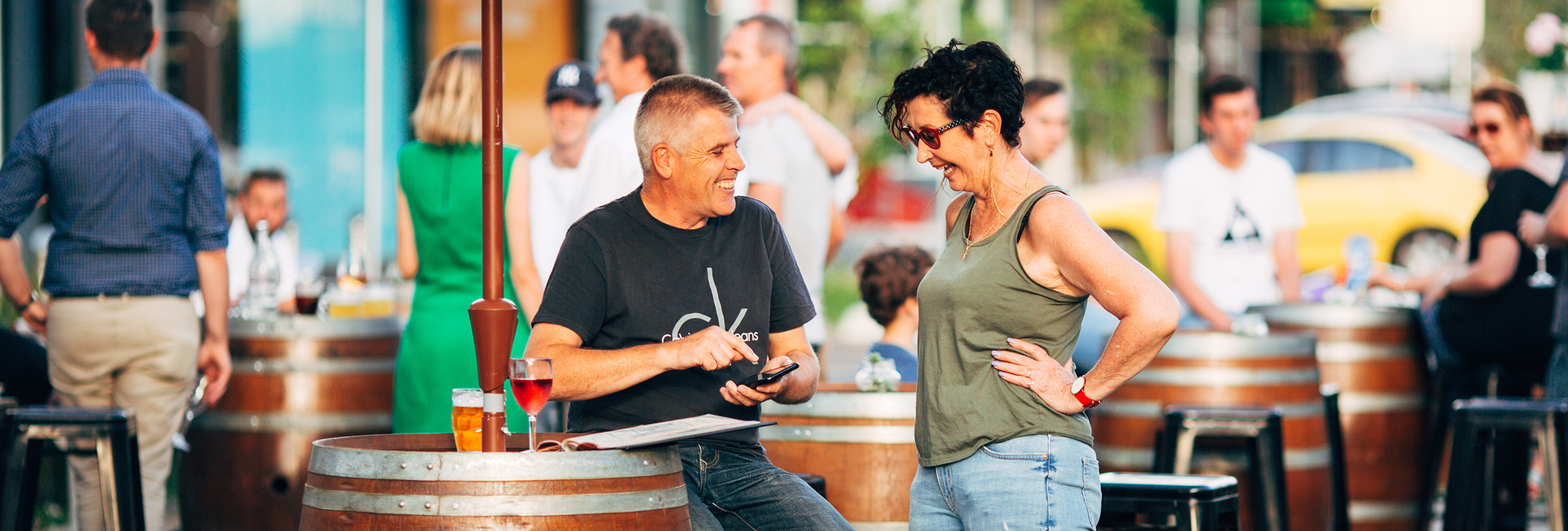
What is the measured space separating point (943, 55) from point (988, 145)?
19 cm

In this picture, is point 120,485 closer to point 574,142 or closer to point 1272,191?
point 574,142

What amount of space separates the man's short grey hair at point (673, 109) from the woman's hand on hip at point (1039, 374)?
0.84 m

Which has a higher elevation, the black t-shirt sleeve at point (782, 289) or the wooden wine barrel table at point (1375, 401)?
the black t-shirt sleeve at point (782, 289)

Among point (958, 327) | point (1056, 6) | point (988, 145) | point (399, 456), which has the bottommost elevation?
point (399, 456)

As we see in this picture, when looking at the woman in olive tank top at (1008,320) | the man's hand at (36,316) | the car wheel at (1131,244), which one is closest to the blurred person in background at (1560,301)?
the woman in olive tank top at (1008,320)

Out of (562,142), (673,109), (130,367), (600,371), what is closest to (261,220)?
(562,142)

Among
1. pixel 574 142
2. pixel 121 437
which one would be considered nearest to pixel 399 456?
pixel 121 437

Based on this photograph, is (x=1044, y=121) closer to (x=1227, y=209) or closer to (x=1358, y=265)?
(x=1227, y=209)

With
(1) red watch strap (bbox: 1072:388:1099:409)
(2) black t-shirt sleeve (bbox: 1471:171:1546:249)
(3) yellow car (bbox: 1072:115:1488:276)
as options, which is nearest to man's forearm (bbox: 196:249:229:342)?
(1) red watch strap (bbox: 1072:388:1099:409)

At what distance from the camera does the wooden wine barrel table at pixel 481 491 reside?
2.48m

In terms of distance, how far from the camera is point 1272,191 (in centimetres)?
575

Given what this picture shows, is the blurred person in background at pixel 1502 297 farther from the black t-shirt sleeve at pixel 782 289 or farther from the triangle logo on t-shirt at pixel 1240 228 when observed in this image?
the black t-shirt sleeve at pixel 782 289

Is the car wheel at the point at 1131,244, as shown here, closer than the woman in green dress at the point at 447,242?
No

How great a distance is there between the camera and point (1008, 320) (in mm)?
2869
